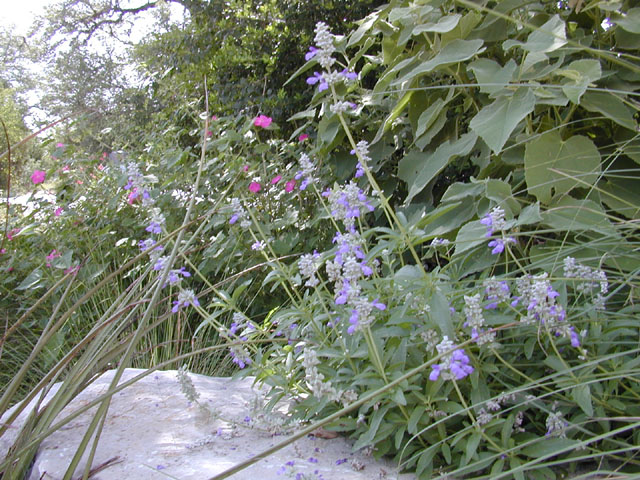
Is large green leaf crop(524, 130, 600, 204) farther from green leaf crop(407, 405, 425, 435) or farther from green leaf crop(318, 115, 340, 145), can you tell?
green leaf crop(318, 115, 340, 145)

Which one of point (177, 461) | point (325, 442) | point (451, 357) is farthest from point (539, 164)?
point (177, 461)

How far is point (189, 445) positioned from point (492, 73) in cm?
154

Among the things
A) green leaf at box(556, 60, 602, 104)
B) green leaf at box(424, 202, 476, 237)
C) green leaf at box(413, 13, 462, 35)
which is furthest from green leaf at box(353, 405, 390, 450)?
green leaf at box(413, 13, 462, 35)

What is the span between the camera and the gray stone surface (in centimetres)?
144

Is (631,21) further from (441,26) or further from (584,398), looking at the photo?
(584,398)

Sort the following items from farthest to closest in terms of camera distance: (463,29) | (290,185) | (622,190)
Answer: (290,185) → (463,29) → (622,190)

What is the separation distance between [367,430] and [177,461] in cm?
52

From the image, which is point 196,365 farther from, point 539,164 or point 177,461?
point 539,164

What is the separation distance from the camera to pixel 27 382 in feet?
10.3

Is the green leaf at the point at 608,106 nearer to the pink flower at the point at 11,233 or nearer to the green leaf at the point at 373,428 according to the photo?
the green leaf at the point at 373,428

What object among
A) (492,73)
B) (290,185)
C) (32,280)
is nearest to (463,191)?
(492,73)

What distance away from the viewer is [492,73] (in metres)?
1.96

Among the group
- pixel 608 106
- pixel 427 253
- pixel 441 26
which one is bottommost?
pixel 427 253

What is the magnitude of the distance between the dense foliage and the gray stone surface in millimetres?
97
